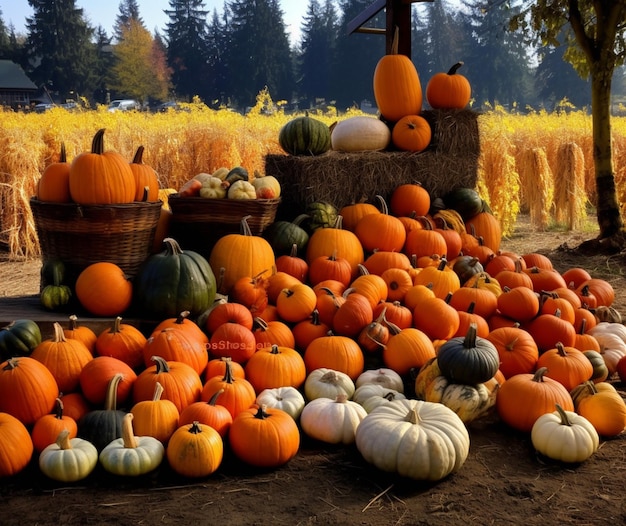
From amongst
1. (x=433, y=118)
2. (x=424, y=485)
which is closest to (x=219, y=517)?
(x=424, y=485)

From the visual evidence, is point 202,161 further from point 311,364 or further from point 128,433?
point 128,433

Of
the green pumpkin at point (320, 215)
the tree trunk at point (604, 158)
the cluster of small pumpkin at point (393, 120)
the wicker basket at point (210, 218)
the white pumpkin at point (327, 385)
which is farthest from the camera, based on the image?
the tree trunk at point (604, 158)

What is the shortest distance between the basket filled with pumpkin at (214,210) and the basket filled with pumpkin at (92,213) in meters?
0.68

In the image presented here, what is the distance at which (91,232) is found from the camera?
13.0 feet

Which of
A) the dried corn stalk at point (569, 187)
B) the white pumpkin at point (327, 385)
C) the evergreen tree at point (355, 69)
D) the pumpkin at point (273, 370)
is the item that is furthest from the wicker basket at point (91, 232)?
the evergreen tree at point (355, 69)

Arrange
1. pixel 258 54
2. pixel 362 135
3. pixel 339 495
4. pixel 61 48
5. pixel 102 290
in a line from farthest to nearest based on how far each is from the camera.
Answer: pixel 258 54, pixel 61 48, pixel 362 135, pixel 102 290, pixel 339 495

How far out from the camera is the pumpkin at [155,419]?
9.42 feet

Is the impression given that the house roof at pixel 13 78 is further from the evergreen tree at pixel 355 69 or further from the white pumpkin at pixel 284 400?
the white pumpkin at pixel 284 400

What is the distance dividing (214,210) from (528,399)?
267 cm

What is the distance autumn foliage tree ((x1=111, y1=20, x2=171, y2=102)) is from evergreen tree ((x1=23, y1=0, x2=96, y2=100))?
3276mm

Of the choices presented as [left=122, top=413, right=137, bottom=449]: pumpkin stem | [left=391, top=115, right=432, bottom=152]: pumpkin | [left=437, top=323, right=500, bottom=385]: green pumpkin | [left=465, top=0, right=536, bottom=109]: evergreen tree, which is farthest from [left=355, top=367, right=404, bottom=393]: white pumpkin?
[left=465, top=0, right=536, bottom=109]: evergreen tree

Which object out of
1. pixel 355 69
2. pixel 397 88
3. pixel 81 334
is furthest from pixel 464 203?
pixel 355 69

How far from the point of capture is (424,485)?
107 inches

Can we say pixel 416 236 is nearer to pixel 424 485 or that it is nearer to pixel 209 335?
pixel 209 335
